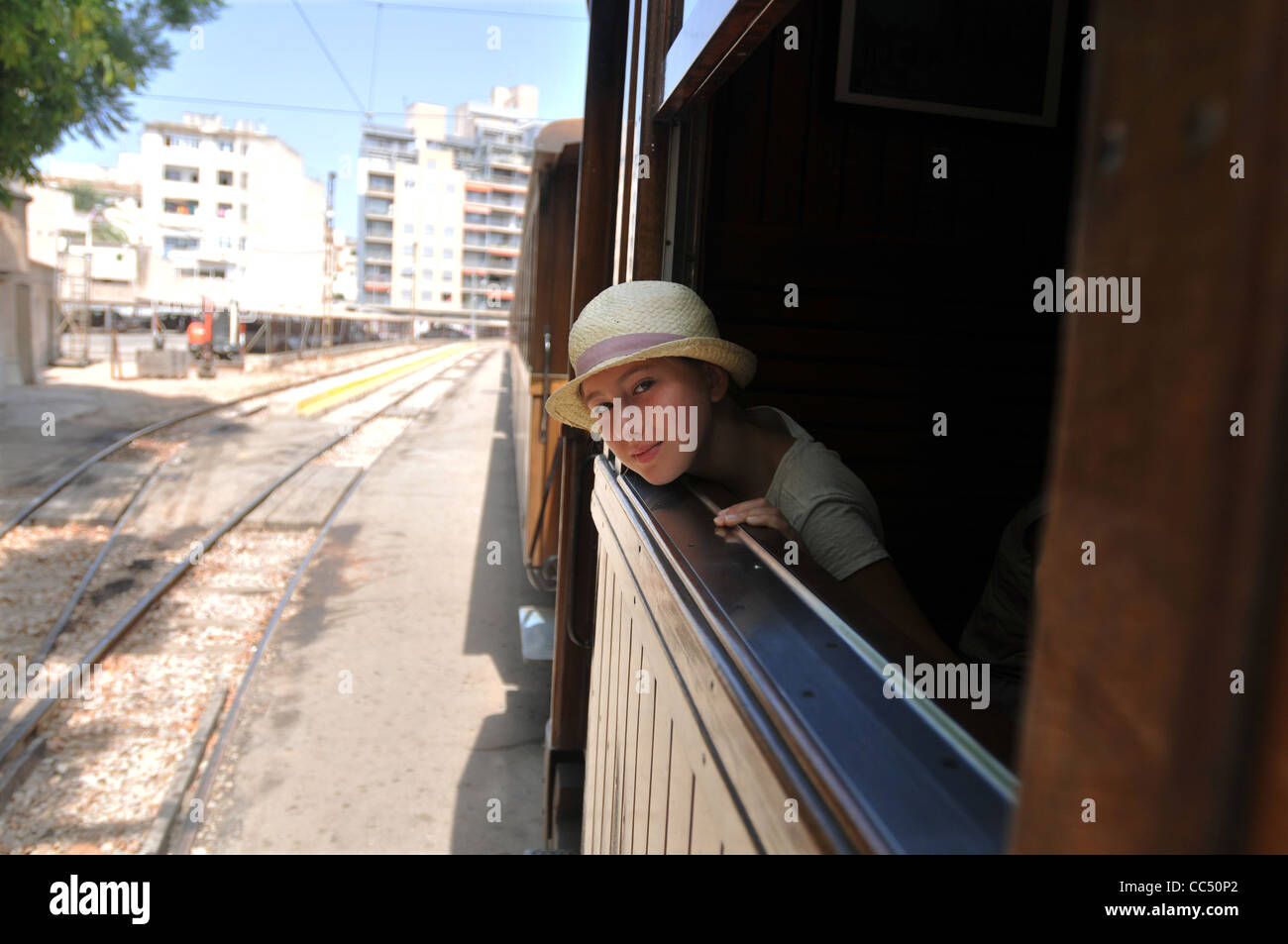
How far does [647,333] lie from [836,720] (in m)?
1.13

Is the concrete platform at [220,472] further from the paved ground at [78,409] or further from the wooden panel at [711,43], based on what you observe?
the wooden panel at [711,43]

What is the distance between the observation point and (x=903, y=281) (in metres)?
3.37

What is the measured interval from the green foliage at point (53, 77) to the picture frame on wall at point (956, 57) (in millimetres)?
8632

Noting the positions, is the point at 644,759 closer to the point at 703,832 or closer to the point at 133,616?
the point at 703,832

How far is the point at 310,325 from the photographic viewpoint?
38.9 meters

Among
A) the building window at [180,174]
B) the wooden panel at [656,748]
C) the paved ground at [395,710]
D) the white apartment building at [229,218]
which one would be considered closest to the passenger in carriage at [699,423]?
the wooden panel at [656,748]

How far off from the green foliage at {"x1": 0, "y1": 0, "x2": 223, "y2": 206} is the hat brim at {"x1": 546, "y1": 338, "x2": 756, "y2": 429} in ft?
30.3

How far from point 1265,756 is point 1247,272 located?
186mm

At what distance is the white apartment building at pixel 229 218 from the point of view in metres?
54.0

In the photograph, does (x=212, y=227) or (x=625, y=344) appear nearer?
(x=625, y=344)

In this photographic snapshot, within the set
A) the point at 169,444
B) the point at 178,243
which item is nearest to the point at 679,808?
the point at 169,444

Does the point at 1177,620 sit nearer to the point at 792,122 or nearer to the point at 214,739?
the point at 792,122

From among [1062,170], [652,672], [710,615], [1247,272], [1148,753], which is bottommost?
[652,672]

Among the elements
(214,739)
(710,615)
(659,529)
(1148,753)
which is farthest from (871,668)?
(214,739)
